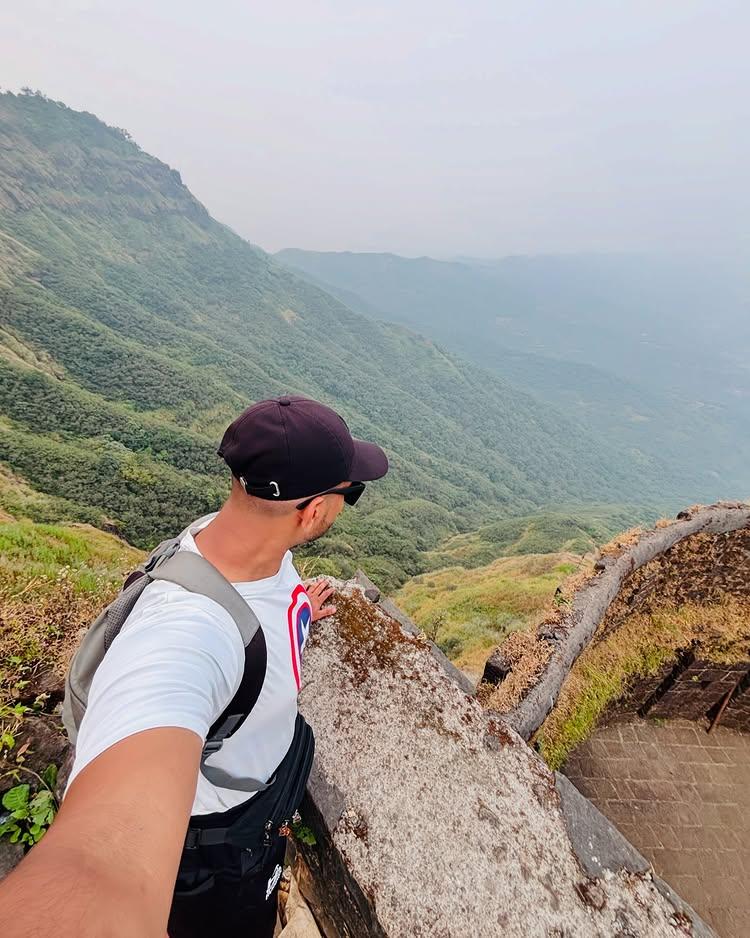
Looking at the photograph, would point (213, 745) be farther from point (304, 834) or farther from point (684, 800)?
point (684, 800)

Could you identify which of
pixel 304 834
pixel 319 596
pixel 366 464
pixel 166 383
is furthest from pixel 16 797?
pixel 166 383

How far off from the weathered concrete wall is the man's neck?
156cm

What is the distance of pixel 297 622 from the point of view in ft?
7.22

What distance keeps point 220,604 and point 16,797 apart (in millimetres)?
1905

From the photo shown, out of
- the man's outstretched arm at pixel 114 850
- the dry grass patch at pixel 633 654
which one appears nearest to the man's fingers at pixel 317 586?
the man's outstretched arm at pixel 114 850

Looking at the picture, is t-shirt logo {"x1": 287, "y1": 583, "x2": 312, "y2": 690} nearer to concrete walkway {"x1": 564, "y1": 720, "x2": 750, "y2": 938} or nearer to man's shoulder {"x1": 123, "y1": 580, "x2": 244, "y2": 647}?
man's shoulder {"x1": 123, "y1": 580, "x2": 244, "y2": 647}

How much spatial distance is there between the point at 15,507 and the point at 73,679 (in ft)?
107

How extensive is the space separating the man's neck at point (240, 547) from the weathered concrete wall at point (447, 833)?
1559 mm

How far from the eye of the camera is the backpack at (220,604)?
5.41 feet

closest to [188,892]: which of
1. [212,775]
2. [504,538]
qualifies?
[212,775]

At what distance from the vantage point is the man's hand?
3693 mm

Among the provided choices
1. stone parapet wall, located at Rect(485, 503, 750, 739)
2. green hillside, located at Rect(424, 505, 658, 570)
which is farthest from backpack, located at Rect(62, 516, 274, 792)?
green hillside, located at Rect(424, 505, 658, 570)

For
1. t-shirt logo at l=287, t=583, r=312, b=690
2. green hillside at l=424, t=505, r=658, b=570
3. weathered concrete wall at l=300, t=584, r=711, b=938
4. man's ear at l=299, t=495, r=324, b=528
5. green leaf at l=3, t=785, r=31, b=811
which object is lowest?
green hillside at l=424, t=505, r=658, b=570

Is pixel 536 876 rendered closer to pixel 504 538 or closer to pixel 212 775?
pixel 212 775
